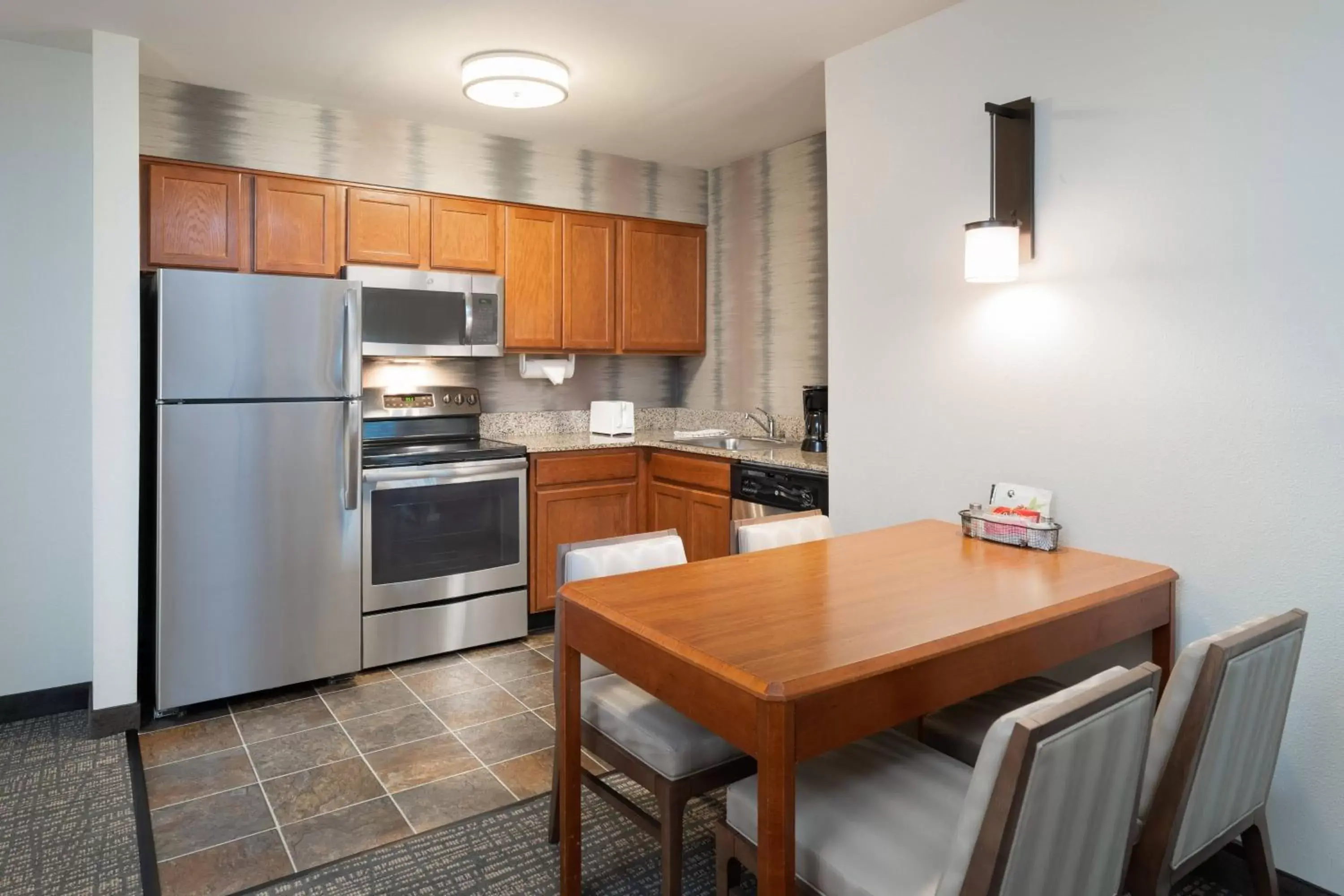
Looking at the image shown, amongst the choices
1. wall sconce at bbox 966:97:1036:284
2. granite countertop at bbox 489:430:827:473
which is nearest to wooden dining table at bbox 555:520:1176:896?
wall sconce at bbox 966:97:1036:284

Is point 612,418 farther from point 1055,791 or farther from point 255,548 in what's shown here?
point 1055,791

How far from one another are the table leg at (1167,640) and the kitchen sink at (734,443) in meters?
2.12

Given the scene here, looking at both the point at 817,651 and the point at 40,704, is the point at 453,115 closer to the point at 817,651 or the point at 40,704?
the point at 40,704

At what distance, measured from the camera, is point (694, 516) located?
404 cm

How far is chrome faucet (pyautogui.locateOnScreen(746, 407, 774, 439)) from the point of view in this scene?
4559 mm

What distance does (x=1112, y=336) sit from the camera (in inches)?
88.7

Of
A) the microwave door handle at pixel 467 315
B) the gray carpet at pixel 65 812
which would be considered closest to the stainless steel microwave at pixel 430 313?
the microwave door handle at pixel 467 315

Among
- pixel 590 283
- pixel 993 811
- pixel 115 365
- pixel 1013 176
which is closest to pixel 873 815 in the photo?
pixel 993 811

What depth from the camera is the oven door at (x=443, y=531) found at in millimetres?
3529

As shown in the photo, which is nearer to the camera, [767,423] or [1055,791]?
[1055,791]

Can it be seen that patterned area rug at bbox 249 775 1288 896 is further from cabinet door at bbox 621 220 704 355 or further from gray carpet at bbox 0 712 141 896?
cabinet door at bbox 621 220 704 355

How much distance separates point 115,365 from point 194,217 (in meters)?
0.80

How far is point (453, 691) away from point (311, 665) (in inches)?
23.0

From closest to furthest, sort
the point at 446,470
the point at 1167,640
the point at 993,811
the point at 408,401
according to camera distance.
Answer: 1. the point at 993,811
2. the point at 1167,640
3. the point at 446,470
4. the point at 408,401
